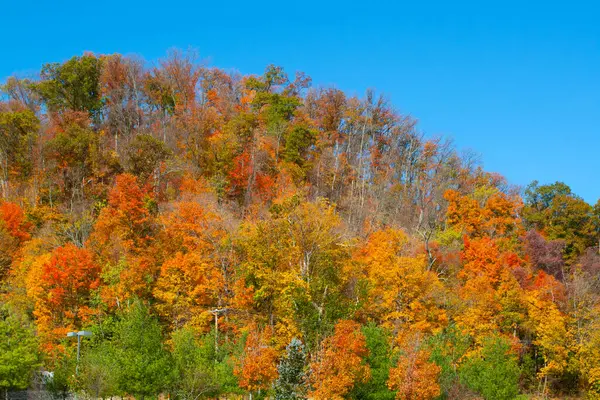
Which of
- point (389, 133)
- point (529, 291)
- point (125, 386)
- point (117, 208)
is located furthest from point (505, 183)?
point (125, 386)

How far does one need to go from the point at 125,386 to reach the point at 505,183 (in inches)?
2633

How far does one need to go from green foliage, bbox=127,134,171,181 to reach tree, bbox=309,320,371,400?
27.7m

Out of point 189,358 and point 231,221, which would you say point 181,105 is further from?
point 189,358

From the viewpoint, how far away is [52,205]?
55.2 metres

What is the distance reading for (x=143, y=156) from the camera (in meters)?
56.1

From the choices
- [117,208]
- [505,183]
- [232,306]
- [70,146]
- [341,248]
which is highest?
[505,183]

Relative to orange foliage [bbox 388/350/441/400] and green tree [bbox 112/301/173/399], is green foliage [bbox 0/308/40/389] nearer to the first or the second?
green tree [bbox 112/301/173/399]

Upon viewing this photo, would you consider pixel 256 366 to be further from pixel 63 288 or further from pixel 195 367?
pixel 63 288

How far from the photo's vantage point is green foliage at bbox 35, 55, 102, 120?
67250mm

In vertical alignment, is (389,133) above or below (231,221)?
above

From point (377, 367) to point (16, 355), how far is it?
20.6m

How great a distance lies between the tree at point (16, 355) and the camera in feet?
109

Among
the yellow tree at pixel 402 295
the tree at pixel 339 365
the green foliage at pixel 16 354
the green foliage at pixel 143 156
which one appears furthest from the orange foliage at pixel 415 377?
the green foliage at pixel 143 156

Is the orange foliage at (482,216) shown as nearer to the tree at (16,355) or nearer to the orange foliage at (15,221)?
the orange foliage at (15,221)
